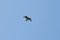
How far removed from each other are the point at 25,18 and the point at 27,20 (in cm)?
33

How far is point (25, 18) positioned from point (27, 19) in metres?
0.26

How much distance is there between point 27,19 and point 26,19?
0.43 ft

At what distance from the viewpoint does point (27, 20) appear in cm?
1088

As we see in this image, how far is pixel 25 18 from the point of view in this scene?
10.7 meters

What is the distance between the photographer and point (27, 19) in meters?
10.8

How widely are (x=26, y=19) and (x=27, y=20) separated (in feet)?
0.64

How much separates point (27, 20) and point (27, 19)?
0.37 feet

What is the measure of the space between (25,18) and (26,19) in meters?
0.15

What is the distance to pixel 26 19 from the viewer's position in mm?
10742
